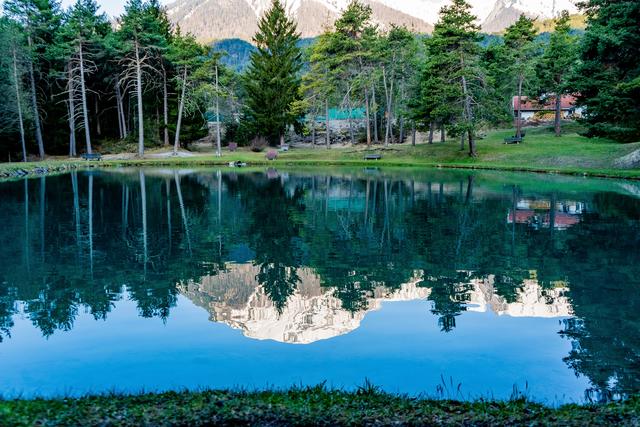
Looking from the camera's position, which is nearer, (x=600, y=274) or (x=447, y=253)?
(x=600, y=274)

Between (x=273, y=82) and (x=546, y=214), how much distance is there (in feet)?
174

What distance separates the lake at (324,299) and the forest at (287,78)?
2542cm

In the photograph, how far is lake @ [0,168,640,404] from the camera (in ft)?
28.0

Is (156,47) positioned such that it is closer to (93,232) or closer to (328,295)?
(93,232)

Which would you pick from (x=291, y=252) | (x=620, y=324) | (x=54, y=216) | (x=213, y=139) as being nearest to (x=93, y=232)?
(x=54, y=216)

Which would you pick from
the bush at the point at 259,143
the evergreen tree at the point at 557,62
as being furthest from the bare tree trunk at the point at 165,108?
the evergreen tree at the point at 557,62

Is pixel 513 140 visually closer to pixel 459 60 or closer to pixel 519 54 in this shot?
pixel 519 54

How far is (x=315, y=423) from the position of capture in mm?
6109

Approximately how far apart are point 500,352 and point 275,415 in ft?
15.7

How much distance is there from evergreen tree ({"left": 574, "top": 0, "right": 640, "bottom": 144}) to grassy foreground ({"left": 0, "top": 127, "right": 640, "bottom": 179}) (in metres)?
2.06

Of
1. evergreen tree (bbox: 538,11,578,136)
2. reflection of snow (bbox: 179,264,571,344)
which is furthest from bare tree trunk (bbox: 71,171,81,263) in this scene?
evergreen tree (bbox: 538,11,578,136)

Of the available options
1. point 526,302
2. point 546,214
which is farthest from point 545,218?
point 526,302

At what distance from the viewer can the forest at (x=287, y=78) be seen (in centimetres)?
4741

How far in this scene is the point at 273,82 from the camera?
71.8 m
